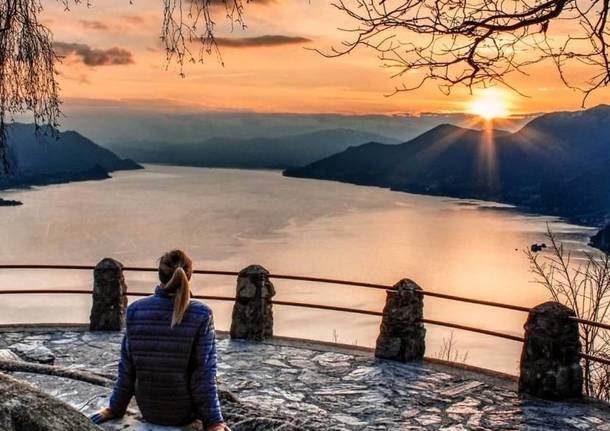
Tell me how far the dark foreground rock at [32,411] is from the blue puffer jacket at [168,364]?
4.30ft

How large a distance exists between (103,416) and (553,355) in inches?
256

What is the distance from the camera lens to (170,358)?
4.65 m

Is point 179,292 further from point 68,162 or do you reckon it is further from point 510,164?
point 68,162

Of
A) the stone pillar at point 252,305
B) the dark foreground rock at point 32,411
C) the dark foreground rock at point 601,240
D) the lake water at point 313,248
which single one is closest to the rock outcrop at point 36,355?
the stone pillar at point 252,305

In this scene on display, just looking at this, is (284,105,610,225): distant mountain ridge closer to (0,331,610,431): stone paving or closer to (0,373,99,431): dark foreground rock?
(0,331,610,431): stone paving

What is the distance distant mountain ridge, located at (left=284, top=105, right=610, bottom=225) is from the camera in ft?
417

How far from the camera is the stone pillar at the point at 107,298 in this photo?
40.2ft

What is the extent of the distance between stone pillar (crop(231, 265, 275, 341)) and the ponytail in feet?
23.9

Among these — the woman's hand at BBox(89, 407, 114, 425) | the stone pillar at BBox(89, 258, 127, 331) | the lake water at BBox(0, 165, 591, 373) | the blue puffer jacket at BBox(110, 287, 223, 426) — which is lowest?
the lake water at BBox(0, 165, 591, 373)

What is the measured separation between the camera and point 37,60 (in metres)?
5.34

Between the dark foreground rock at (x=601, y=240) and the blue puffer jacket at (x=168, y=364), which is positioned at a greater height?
the blue puffer jacket at (x=168, y=364)

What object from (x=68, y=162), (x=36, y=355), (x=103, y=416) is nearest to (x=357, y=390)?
(x=36, y=355)

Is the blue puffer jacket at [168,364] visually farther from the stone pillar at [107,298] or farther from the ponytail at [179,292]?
the stone pillar at [107,298]


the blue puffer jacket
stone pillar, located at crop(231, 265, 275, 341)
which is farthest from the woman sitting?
stone pillar, located at crop(231, 265, 275, 341)
